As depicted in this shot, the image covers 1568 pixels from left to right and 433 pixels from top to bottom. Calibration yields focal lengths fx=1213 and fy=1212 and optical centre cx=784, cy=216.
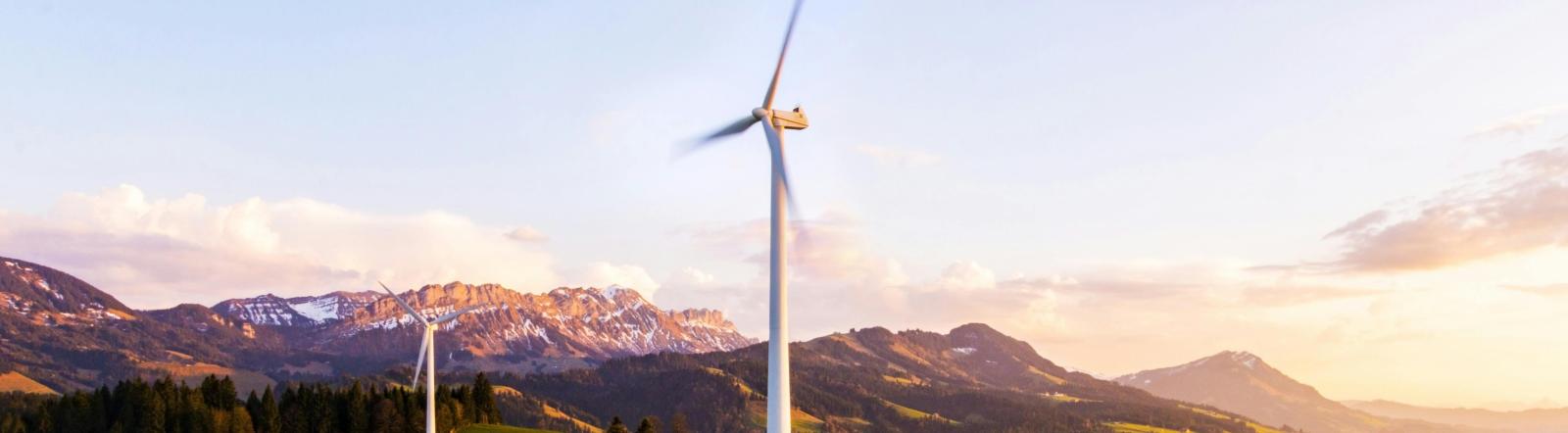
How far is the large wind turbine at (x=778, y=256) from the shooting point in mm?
64750

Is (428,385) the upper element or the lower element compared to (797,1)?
lower

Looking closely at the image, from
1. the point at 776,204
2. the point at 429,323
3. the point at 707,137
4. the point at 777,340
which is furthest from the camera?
the point at 429,323

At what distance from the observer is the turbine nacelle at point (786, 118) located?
72.0m

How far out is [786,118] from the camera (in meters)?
72.3

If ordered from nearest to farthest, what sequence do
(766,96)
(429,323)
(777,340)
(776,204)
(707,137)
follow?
(777,340) → (776,204) → (766,96) → (707,137) → (429,323)

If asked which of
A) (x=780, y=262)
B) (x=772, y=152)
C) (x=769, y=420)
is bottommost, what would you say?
(x=769, y=420)

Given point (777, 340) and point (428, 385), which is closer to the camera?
point (777, 340)

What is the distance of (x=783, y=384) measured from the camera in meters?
65.1

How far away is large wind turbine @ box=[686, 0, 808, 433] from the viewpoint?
212ft

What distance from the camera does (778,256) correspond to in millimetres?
67250

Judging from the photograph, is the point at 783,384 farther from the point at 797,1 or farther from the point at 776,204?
the point at 797,1

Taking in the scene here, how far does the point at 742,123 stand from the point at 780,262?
14754 millimetres

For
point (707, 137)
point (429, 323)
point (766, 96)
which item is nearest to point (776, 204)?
point (766, 96)

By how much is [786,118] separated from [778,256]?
9541 mm
